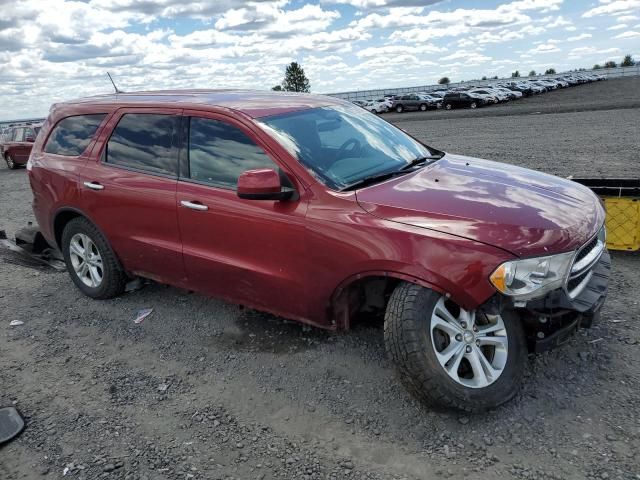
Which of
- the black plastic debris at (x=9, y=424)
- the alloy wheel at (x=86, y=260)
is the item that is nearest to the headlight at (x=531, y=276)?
the black plastic debris at (x=9, y=424)

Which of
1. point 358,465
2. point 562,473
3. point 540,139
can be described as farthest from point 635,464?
point 540,139

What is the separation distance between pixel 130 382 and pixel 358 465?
181cm

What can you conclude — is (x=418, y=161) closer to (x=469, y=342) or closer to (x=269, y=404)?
(x=469, y=342)

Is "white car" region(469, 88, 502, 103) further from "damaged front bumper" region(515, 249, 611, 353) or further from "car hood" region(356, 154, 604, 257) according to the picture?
"damaged front bumper" region(515, 249, 611, 353)

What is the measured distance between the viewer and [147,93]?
5059 millimetres

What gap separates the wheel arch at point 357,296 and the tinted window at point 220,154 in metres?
0.94

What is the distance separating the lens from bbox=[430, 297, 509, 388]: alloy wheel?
3.11 meters

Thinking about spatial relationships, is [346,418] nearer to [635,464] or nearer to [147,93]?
[635,464]

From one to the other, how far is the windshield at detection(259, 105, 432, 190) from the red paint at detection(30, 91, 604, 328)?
0.38ft

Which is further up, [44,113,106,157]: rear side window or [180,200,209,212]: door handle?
[44,113,106,157]: rear side window

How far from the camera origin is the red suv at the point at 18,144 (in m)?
18.8

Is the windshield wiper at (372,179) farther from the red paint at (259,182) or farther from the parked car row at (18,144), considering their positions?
the parked car row at (18,144)

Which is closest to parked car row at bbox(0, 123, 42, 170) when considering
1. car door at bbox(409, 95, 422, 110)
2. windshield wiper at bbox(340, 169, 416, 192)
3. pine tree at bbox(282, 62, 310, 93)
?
windshield wiper at bbox(340, 169, 416, 192)

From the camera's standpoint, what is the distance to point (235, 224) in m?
3.79
